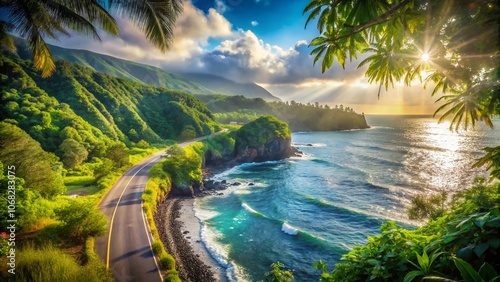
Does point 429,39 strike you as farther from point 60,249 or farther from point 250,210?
point 250,210

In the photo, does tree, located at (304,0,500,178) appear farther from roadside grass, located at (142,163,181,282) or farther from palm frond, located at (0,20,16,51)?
roadside grass, located at (142,163,181,282)

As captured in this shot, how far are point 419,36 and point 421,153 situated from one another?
110 metres

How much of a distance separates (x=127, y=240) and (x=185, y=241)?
763cm

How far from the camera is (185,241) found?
28.4 metres

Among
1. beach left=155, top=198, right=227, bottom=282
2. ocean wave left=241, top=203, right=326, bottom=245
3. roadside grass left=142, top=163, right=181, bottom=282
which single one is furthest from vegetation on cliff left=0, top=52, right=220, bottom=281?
ocean wave left=241, top=203, right=326, bottom=245

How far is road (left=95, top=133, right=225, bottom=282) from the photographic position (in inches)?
725

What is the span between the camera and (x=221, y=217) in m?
36.9

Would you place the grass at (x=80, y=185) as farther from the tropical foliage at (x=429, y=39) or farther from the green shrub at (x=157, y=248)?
the tropical foliage at (x=429, y=39)

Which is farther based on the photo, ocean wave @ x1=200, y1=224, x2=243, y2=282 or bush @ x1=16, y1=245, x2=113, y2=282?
ocean wave @ x1=200, y1=224, x2=243, y2=282

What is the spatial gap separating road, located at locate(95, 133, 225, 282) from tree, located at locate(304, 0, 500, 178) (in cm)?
2034

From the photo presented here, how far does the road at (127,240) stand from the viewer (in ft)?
60.4

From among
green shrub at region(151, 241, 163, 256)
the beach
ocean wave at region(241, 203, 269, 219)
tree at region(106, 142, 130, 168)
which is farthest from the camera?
tree at region(106, 142, 130, 168)

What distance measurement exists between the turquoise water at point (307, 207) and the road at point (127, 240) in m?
8.10

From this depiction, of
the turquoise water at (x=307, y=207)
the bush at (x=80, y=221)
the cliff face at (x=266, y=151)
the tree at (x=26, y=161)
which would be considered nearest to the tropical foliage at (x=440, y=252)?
the turquoise water at (x=307, y=207)
